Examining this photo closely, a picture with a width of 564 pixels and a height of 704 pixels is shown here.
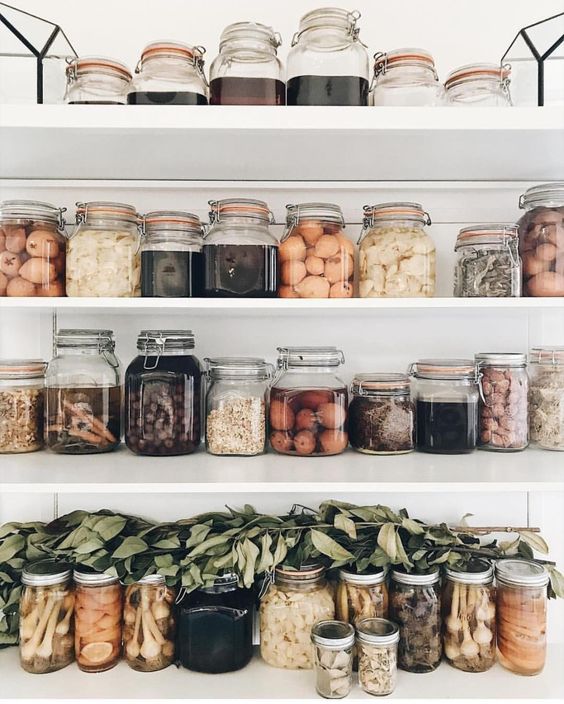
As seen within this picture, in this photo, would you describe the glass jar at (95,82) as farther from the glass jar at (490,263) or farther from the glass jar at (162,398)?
the glass jar at (490,263)

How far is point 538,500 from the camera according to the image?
1302 mm

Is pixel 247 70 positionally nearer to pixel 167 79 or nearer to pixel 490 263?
pixel 167 79

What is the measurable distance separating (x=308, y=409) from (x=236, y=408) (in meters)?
0.13

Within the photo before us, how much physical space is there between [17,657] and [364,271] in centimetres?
92

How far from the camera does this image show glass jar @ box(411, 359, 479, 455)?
116cm

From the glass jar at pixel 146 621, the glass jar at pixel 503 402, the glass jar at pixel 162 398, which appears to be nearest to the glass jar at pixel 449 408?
the glass jar at pixel 503 402

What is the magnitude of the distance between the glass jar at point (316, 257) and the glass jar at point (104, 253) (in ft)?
0.83

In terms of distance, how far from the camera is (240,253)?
1.08 metres

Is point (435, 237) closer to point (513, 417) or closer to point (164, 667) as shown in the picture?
point (513, 417)

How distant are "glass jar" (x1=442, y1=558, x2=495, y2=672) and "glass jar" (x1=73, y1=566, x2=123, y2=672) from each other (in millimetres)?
585

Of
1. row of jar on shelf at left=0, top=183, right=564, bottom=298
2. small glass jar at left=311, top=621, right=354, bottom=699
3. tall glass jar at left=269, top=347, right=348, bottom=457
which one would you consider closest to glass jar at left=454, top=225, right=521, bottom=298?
row of jar on shelf at left=0, top=183, right=564, bottom=298

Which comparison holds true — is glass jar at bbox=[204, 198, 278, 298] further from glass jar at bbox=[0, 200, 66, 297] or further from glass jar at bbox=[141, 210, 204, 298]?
glass jar at bbox=[0, 200, 66, 297]

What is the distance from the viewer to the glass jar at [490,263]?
1.09 m

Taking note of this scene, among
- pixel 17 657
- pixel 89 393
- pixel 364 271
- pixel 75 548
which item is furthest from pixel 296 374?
pixel 17 657
